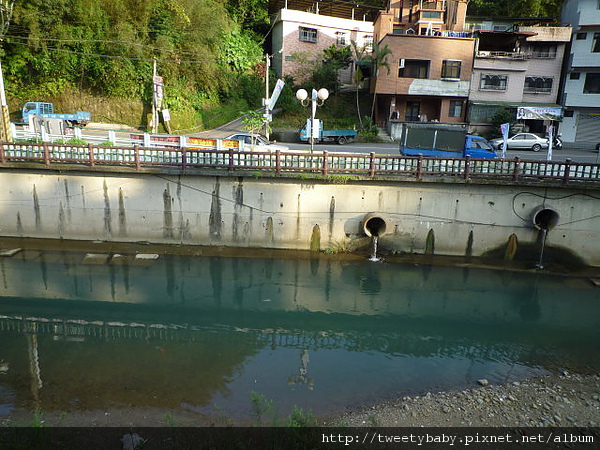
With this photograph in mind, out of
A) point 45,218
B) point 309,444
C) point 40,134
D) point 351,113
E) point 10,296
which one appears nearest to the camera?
point 309,444

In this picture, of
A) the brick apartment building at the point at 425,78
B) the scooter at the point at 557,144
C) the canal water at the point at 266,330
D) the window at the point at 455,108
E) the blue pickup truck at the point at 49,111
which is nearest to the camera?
the canal water at the point at 266,330

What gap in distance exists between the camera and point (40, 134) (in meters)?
21.0

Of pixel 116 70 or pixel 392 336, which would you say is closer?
pixel 392 336

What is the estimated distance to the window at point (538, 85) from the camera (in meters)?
38.5

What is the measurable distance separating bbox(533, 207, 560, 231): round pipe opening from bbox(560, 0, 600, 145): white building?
24066 millimetres

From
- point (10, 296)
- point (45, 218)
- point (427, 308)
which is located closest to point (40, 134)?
point (45, 218)

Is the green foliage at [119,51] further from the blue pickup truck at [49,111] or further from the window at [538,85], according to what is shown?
the window at [538,85]

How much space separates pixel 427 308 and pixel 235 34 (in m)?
34.3

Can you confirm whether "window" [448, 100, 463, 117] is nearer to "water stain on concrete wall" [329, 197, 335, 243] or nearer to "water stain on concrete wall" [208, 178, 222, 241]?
"water stain on concrete wall" [329, 197, 335, 243]

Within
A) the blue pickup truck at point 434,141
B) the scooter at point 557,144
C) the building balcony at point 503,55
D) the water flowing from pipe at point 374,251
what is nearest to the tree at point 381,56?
the building balcony at point 503,55

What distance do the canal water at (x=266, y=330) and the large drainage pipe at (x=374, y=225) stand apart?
5.07ft

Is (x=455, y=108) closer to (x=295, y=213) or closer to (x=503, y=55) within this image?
(x=503, y=55)

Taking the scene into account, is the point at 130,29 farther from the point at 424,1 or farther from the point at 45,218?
the point at 424,1

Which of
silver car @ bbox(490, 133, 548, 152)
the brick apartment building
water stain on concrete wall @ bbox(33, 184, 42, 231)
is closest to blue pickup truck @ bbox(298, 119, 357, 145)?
the brick apartment building
